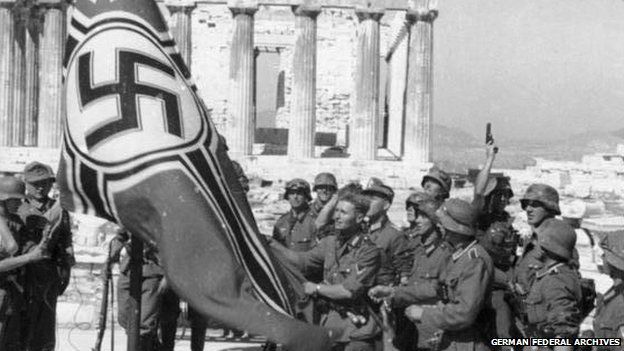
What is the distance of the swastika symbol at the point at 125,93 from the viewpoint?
481 centimetres

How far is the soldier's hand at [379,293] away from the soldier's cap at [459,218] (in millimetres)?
673

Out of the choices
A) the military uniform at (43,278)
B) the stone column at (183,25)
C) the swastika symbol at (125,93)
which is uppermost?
the stone column at (183,25)

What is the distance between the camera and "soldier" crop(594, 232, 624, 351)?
6.38 meters

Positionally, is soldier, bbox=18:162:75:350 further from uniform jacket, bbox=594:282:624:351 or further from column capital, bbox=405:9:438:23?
column capital, bbox=405:9:438:23

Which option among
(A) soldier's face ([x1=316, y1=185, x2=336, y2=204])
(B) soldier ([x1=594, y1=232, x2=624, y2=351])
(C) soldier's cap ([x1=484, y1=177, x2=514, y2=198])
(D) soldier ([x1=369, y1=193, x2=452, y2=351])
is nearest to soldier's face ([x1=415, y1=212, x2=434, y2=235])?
(D) soldier ([x1=369, y1=193, x2=452, y2=351])

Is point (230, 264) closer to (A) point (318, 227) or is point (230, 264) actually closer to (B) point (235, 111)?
(A) point (318, 227)


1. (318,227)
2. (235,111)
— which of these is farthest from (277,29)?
(318,227)

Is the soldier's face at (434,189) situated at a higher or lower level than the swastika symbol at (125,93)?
lower

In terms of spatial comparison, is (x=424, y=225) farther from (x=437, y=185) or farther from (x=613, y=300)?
(x=613, y=300)

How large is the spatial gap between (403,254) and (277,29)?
110ft

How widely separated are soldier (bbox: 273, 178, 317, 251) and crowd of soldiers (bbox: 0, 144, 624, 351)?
690 millimetres

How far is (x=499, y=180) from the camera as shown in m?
8.72

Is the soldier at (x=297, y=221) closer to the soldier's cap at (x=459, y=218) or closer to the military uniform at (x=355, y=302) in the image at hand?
the military uniform at (x=355, y=302)

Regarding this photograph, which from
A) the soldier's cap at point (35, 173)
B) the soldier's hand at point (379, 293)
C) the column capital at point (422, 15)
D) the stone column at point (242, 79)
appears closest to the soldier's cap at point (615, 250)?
the soldier's hand at point (379, 293)
